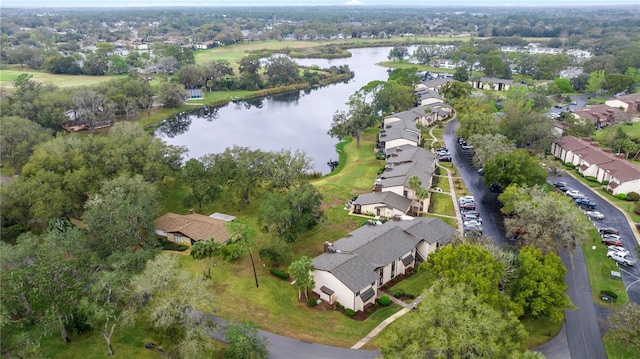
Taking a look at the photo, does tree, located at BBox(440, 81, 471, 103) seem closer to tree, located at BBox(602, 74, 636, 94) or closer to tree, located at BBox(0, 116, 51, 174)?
tree, located at BBox(602, 74, 636, 94)

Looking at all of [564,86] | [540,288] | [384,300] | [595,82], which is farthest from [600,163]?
[595,82]

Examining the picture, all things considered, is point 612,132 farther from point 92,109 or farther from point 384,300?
point 92,109

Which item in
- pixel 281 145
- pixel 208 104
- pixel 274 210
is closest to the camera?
pixel 274 210

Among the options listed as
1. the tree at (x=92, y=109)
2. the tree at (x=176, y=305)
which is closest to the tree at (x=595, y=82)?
the tree at (x=92, y=109)

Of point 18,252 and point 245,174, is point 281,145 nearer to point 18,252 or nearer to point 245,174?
point 245,174

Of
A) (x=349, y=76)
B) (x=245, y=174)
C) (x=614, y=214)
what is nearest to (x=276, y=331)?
(x=245, y=174)

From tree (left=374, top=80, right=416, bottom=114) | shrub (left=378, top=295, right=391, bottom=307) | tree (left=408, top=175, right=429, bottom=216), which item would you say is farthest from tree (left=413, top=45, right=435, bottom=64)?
shrub (left=378, top=295, right=391, bottom=307)

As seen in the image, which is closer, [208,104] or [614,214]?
[614,214]
